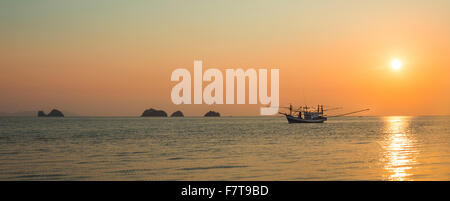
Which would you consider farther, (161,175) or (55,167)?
(55,167)

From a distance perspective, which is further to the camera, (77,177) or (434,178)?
(77,177)

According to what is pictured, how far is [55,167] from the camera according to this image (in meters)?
30.9

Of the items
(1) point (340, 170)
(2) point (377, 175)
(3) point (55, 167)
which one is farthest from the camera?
(3) point (55, 167)

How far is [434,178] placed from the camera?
23297 mm

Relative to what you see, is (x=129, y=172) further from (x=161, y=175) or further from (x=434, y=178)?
(x=434, y=178)

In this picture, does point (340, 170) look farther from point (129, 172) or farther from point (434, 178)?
point (129, 172)
